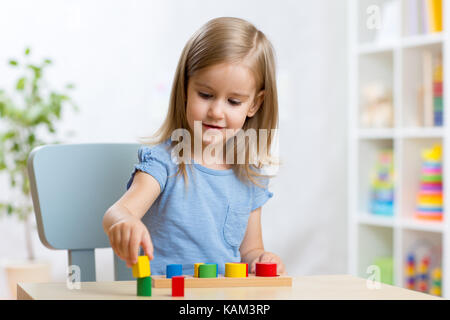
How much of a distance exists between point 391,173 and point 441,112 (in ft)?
1.22

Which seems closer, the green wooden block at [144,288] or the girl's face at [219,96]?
the green wooden block at [144,288]

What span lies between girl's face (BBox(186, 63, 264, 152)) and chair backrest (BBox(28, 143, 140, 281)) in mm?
244

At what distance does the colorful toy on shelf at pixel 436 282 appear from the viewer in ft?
7.68

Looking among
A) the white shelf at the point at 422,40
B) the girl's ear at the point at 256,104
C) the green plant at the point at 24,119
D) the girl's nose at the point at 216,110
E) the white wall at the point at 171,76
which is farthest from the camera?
the white wall at the point at 171,76

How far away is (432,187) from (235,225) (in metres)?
1.49

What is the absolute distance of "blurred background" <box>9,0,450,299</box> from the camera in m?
2.33

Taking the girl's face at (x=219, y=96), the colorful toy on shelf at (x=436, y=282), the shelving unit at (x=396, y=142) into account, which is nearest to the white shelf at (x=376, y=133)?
the shelving unit at (x=396, y=142)

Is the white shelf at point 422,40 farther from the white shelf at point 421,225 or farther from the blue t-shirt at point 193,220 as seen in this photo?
the blue t-shirt at point 193,220

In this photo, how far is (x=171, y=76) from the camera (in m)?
2.56

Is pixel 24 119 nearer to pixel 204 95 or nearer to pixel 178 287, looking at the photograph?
pixel 204 95

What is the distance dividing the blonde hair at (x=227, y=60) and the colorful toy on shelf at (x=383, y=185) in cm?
158

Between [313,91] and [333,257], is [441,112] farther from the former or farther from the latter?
[333,257]
